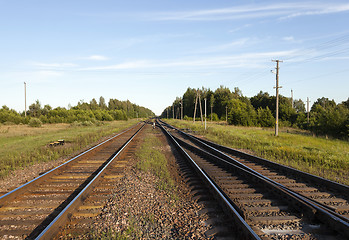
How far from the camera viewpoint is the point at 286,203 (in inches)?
195

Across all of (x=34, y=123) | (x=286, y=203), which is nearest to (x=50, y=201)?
(x=286, y=203)

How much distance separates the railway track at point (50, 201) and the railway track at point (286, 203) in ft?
10.5

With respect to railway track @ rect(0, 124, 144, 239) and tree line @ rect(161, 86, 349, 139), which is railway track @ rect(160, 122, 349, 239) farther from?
tree line @ rect(161, 86, 349, 139)

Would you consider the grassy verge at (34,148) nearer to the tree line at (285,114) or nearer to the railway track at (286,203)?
the railway track at (286,203)

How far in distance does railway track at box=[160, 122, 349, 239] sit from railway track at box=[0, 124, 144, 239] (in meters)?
3.19

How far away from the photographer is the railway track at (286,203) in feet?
12.2

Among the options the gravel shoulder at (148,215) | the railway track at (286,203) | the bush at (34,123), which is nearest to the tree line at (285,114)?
the railway track at (286,203)

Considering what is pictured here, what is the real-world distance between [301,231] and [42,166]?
30.9 feet

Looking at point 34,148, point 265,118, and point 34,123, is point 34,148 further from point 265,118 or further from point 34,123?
point 265,118

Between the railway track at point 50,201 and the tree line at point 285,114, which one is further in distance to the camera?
the tree line at point 285,114

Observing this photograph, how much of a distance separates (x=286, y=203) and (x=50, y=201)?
5.59 meters

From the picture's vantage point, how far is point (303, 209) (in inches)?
175

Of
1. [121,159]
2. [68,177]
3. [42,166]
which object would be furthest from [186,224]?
[42,166]

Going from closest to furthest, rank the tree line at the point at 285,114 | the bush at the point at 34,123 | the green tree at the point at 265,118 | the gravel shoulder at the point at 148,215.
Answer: the gravel shoulder at the point at 148,215 < the tree line at the point at 285,114 < the bush at the point at 34,123 < the green tree at the point at 265,118
